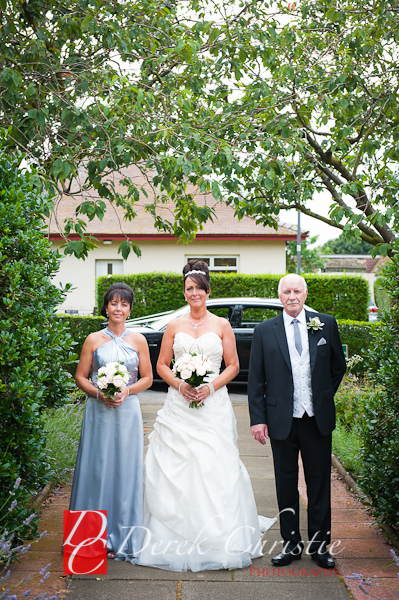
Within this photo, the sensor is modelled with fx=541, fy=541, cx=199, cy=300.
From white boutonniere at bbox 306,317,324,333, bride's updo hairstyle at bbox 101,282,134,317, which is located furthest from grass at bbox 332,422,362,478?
bride's updo hairstyle at bbox 101,282,134,317

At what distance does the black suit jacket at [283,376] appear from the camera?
3811 millimetres

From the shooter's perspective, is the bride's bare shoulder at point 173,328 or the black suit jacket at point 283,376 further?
the bride's bare shoulder at point 173,328

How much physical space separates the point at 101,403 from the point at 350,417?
413 cm

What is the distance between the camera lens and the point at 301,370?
3893 mm

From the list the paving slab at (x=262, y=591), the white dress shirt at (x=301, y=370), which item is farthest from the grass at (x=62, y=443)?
the white dress shirt at (x=301, y=370)

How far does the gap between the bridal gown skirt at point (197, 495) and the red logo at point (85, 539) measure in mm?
299

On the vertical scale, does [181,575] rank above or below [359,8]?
below

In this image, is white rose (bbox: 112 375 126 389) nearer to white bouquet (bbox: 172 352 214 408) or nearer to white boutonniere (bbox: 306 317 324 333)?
white bouquet (bbox: 172 352 214 408)

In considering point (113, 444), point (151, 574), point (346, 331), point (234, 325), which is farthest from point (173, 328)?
point (346, 331)

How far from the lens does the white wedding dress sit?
378 cm

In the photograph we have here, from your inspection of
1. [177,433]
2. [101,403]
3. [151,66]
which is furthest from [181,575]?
[151,66]

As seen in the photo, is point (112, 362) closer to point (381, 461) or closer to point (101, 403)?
point (101, 403)

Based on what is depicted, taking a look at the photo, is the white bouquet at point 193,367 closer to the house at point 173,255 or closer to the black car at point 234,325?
the black car at point 234,325

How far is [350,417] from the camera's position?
7168 millimetres
